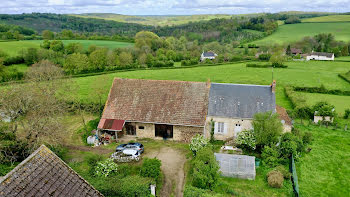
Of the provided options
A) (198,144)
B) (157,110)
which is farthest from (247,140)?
(157,110)

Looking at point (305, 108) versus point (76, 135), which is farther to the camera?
point (305, 108)

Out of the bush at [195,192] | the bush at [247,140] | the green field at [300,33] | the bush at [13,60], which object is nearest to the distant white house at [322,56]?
the green field at [300,33]

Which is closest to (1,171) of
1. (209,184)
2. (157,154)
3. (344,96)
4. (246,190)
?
(157,154)

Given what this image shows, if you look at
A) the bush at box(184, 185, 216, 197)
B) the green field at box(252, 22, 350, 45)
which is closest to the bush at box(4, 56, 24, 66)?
the bush at box(184, 185, 216, 197)

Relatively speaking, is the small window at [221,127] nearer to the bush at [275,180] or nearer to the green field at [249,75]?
the bush at [275,180]

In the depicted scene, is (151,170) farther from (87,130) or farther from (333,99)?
(333,99)

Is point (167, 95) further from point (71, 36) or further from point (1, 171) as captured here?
point (71, 36)
